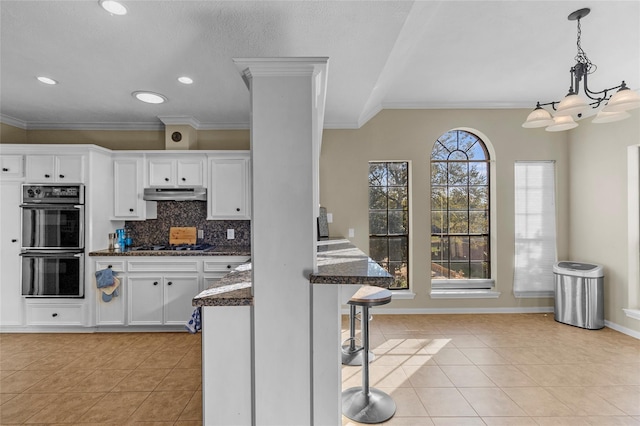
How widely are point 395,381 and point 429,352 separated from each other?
2.23 ft

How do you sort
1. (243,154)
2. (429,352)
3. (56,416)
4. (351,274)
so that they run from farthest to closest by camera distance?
(243,154) → (429,352) → (56,416) → (351,274)

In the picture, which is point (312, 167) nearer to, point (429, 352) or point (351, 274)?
point (351, 274)

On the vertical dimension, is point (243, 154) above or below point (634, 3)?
below

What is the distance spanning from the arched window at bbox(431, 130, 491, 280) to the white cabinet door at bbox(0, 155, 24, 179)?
4.98 m

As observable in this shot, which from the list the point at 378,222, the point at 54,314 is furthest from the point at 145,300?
the point at 378,222

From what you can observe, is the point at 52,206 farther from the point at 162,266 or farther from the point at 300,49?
the point at 300,49

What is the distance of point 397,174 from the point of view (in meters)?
4.28

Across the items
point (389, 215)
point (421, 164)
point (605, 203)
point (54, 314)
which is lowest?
point (54, 314)

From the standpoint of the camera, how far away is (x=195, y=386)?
2.42 m

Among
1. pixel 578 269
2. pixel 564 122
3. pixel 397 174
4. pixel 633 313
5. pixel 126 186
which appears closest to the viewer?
pixel 564 122

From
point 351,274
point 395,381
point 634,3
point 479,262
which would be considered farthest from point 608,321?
point 351,274

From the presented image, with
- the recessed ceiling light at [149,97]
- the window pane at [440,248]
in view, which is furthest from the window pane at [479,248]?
the recessed ceiling light at [149,97]

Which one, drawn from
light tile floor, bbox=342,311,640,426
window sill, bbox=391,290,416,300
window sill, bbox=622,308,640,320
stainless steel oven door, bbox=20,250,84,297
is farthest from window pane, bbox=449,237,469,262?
stainless steel oven door, bbox=20,250,84,297

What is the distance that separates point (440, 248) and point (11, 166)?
529cm
